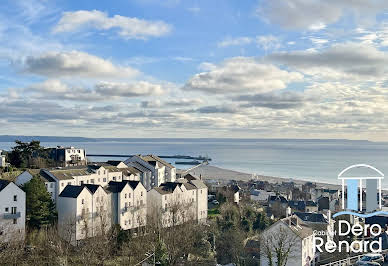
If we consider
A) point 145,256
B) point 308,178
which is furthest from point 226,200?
point 308,178

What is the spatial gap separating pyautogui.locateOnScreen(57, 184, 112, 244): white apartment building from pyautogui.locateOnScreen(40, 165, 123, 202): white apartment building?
0.86 m

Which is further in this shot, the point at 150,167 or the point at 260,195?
the point at 260,195

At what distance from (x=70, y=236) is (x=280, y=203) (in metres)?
36.3

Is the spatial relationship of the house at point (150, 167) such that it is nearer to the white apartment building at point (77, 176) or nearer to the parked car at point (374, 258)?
the white apartment building at point (77, 176)

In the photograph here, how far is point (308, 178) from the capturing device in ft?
356

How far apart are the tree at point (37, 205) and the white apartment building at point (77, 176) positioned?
221cm

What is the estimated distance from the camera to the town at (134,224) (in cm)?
3119

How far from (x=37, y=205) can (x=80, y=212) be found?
12.7 ft

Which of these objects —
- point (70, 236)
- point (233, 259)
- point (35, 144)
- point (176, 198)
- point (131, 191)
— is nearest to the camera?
point (70, 236)

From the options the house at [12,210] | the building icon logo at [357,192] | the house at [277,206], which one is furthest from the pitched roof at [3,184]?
the house at [277,206]

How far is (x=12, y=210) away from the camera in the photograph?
32469 millimetres

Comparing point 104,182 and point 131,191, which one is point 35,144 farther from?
point 131,191

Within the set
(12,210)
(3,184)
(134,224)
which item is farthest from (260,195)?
(3,184)

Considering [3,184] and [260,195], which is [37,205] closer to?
[3,184]
